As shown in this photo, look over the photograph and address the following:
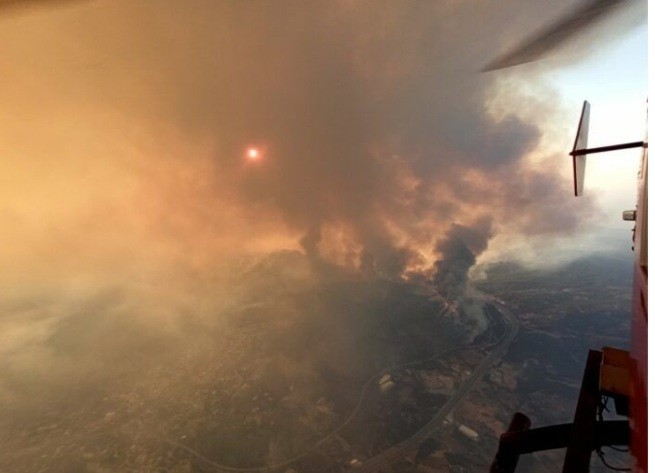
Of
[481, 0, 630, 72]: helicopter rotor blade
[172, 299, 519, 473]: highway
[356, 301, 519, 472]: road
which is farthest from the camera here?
[356, 301, 519, 472]: road

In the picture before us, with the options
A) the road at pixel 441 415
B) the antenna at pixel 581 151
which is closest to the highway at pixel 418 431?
the road at pixel 441 415

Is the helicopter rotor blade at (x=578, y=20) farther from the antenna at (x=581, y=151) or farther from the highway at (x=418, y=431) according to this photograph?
the highway at (x=418, y=431)

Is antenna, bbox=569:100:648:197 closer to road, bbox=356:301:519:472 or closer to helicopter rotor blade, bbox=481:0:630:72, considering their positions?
helicopter rotor blade, bbox=481:0:630:72

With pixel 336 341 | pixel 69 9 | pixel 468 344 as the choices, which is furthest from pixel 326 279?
pixel 468 344

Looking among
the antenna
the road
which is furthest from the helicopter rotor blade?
the road

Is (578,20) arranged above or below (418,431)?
above

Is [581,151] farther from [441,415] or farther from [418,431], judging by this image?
[441,415]

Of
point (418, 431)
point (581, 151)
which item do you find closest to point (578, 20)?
point (581, 151)

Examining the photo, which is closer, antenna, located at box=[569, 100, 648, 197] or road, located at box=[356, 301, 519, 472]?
antenna, located at box=[569, 100, 648, 197]
